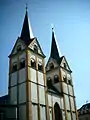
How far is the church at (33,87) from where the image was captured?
29.5 meters

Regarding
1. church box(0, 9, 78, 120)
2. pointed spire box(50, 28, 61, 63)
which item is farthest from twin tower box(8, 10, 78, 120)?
pointed spire box(50, 28, 61, 63)

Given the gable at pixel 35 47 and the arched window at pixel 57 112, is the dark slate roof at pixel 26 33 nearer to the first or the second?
the gable at pixel 35 47

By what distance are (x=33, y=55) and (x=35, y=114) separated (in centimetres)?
1039

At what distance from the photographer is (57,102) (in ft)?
118

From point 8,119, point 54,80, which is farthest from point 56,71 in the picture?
point 8,119

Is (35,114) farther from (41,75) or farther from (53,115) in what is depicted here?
(41,75)

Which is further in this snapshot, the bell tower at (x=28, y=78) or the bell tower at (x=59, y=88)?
the bell tower at (x=59, y=88)

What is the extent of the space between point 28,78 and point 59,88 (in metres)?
10.6

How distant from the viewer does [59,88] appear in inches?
1565

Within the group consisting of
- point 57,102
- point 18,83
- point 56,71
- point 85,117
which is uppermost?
point 56,71

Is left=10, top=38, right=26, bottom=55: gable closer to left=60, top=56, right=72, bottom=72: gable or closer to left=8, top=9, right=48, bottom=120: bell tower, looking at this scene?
left=8, top=9, right=48, bottom=120: bell tower

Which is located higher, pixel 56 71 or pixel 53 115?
pixel 56 71

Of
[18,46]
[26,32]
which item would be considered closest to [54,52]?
[26,32]

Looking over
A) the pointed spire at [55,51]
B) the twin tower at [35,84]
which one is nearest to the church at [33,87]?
the twin tower at [35,84]
